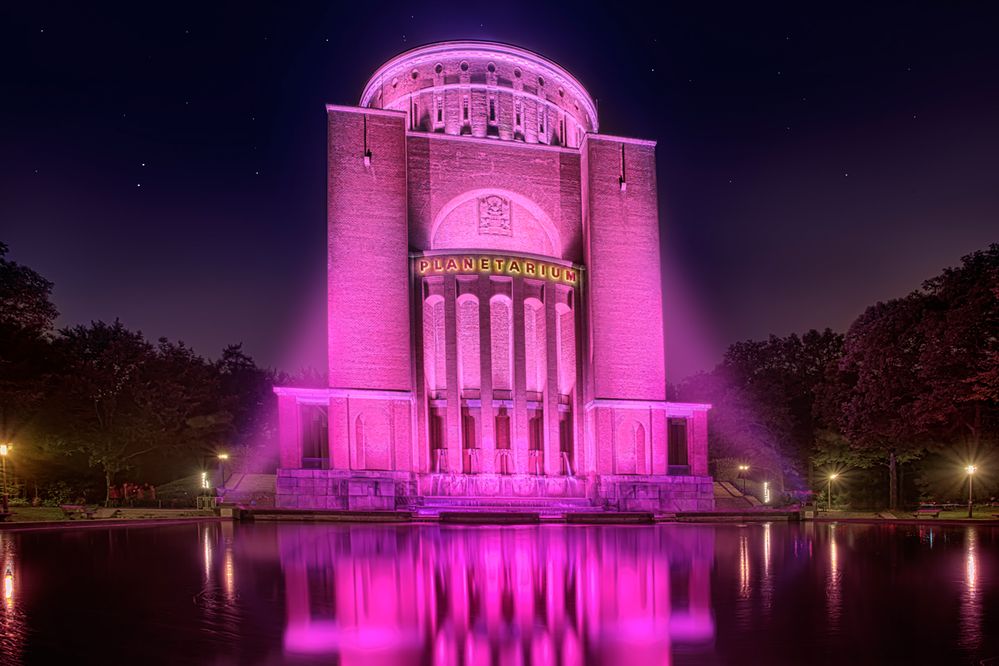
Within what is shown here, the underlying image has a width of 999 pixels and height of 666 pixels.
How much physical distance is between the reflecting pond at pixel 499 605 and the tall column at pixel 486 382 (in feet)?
58.1

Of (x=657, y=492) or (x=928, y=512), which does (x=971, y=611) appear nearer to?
(x=928, y=512)

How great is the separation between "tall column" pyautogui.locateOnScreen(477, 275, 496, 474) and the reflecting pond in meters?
17.7

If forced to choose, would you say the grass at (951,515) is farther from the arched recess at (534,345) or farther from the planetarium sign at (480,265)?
the planetarium sign at (480,265)

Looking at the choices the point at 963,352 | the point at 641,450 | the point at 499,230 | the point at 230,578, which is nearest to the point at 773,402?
the point at 641,450

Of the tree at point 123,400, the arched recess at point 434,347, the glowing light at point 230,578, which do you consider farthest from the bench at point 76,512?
the glowing light at point 230,578

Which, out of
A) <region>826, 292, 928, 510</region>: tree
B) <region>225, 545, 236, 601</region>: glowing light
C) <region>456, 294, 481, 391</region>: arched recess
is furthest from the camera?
<region>456, 294, 481, 391</region>: arched recess

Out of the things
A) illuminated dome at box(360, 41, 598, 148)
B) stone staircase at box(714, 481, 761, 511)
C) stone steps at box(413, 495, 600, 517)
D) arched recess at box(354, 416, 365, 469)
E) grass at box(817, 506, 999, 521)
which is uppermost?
illuminated dome at box(360, 41, 598, 148)

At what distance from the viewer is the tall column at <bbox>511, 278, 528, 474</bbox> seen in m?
32.8

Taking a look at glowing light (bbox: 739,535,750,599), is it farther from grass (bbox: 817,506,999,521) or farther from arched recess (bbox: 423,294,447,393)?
arched recess (bbox: 423,294,447,393)

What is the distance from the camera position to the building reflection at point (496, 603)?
5.72 m

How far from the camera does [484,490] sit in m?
30.4

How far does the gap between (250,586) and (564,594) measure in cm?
363

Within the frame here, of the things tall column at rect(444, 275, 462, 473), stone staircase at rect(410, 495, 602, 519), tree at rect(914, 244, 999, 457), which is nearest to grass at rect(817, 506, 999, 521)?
tree at rect(914, 244, 999, 457)

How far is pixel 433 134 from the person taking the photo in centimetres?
3562
